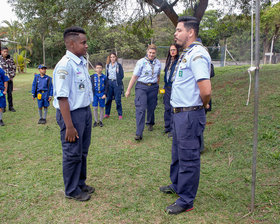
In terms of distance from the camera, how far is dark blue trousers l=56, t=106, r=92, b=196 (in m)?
3.15

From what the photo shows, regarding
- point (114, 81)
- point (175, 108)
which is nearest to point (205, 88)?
point (175, 108)

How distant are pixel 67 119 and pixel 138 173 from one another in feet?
5.56

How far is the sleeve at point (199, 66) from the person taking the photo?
2738 mm

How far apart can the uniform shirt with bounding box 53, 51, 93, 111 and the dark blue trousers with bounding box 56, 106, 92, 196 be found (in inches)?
4.8

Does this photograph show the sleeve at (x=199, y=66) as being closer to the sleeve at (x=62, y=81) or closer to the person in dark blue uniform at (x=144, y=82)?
the sleeve at (x=62, y=81)

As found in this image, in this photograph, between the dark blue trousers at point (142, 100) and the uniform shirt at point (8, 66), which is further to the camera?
the uniform shirt at point (8, 66)

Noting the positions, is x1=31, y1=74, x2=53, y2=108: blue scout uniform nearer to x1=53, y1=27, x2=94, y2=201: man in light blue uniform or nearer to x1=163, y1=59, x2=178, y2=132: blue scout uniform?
x1=163, y1=59, x2=178, y2=132: blue scout uniform

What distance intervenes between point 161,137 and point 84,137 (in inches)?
119

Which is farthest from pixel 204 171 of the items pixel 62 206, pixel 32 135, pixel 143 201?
pixel 32 135

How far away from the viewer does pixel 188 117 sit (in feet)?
9.64

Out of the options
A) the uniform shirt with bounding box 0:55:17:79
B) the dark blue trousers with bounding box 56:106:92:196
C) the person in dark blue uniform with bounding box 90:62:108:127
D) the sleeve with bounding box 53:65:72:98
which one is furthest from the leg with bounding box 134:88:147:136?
the uniform shirt with bounding box 0:55:17:79

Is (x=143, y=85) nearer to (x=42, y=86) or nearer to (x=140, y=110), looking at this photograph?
(x=140, y=110)

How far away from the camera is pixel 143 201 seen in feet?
11.1

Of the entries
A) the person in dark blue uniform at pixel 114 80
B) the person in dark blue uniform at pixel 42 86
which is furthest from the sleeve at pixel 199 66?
the person in dark blue uniform at pixel 42 86
